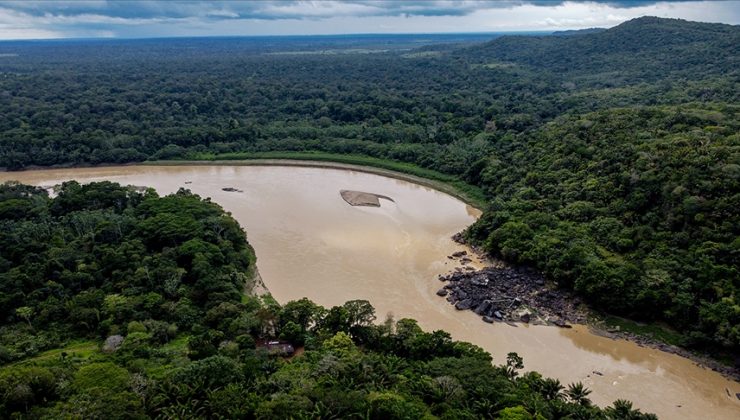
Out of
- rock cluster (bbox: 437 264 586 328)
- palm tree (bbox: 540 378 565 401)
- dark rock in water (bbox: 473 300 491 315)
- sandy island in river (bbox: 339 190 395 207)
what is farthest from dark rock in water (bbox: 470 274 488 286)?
sandy island in river (bbox: 339 190 395 207)

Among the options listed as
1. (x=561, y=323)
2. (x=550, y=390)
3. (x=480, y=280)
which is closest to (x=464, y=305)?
(x=480, y=280)

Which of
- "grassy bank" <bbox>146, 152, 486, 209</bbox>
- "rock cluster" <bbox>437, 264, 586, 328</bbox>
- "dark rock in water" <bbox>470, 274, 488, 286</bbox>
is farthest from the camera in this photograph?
"grassy bank" <bbox>146, 152, 486, 209</bbox>

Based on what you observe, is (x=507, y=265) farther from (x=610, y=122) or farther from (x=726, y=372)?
(x=610, y=122)

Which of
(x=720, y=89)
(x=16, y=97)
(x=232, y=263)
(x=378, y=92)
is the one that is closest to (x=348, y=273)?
(x=232, y=263)

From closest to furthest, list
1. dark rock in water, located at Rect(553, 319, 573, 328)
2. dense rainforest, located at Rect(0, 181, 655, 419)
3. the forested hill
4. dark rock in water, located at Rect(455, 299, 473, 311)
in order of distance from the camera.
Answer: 1. dense rainforest, located at Rect(0, 181, 655, 419)
2. dark rock in water, located at Rect(553, 319, 573, 328)
3. dark rock in water, located at Rect(455, 299, 473, 311)
4. the forested hill

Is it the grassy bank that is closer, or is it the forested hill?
the grassy bank

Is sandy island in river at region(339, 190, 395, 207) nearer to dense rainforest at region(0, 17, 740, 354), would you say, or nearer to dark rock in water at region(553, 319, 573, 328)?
dense rainforest at region(0, 17, 740, 354)

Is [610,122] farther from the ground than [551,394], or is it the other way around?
[610,122]
